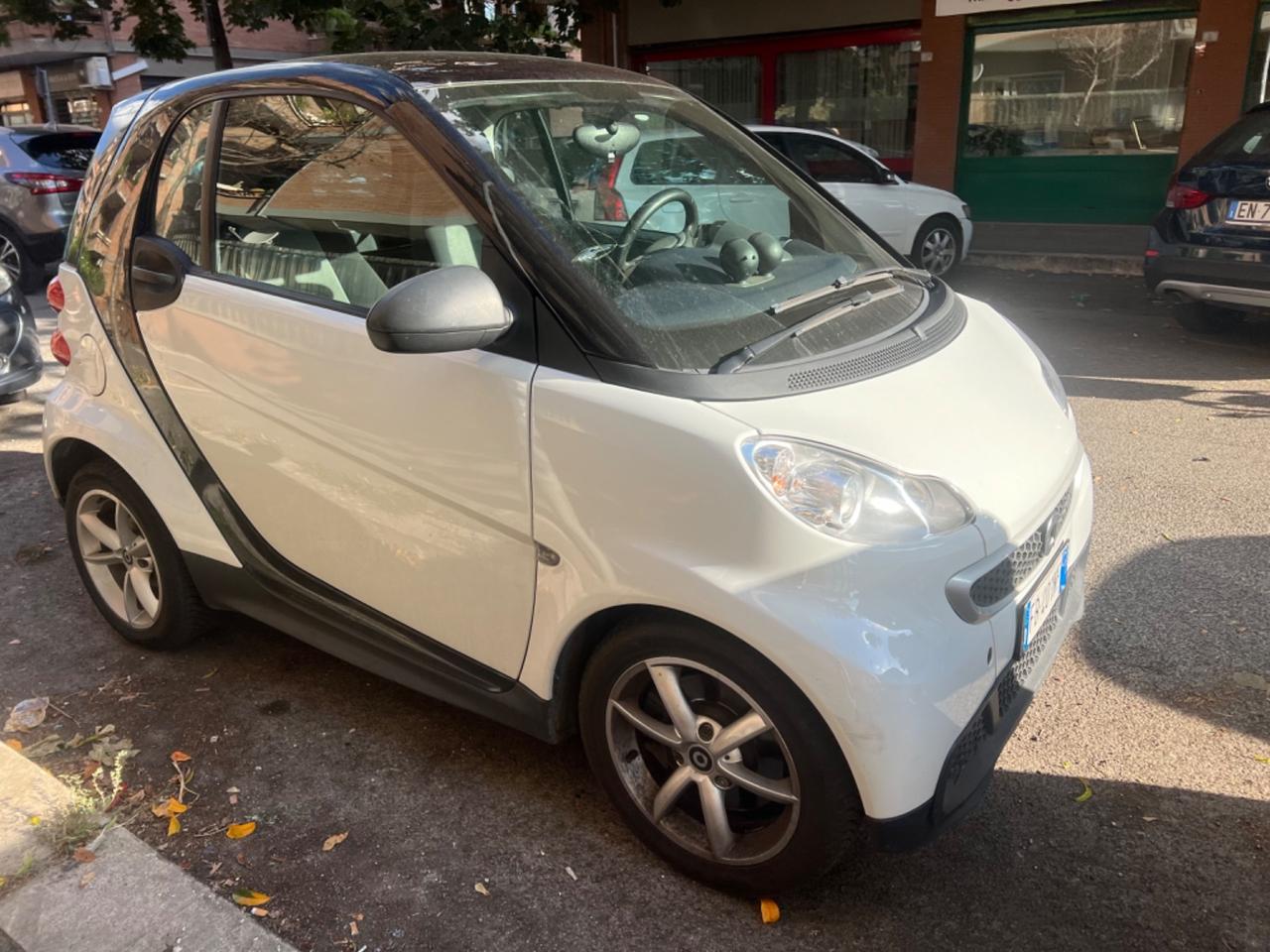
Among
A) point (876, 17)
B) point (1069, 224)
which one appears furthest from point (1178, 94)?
point (876, 17)

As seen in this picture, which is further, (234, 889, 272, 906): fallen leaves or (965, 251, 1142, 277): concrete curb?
(965, 251, 1142, 277): concrete curb

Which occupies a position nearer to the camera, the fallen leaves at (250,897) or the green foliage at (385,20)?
the fallen leaves at (250,897)

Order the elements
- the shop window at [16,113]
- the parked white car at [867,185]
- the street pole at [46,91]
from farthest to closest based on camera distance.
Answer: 1. the shop window at [16,113]
2. the street pole at [46,91]
3. the parked white car at [867,185]

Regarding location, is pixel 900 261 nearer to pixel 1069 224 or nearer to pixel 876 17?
pixel 1069 224

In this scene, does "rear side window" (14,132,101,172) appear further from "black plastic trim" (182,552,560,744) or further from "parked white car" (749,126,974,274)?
"black plastic trim" (182,552,560,744)

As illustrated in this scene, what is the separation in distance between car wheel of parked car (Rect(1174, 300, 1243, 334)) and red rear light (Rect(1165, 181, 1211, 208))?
3.76 ft

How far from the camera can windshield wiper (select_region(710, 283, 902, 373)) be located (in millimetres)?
2207

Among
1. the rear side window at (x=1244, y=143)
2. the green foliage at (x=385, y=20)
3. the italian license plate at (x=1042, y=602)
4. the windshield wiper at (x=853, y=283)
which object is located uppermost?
the green foliage at (x=385, y=20)

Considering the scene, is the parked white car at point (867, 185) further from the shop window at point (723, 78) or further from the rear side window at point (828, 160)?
the shop window at point (723, 78)

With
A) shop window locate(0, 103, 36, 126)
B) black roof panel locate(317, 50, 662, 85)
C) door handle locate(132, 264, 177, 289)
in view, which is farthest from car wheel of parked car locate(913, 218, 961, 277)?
shop window locate(0, 103, 36, 126)

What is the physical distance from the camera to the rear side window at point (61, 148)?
10344 millimetres

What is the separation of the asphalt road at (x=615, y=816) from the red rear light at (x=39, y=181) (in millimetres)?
7470

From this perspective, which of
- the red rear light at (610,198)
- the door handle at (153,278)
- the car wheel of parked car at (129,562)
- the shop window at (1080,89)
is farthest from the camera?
the shop window at (1080,89)

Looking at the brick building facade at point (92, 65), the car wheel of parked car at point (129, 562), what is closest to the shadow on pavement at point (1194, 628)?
the car wheel of parked car at point (129, 562)
